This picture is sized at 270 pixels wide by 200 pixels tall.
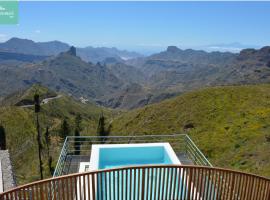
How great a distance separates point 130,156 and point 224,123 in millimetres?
19491

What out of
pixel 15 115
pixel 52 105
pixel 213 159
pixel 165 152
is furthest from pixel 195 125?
pixel 52 105

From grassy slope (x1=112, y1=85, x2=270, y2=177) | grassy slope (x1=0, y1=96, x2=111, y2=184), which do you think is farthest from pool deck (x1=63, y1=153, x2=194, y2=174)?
grassy slope (x1=0, y1=96, x2=111, y2=184)

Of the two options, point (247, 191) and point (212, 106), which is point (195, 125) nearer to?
point (212, 106)

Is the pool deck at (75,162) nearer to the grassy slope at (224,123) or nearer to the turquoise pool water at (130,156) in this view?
the turquoise pool water at (130,156)

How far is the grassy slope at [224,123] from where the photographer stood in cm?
2241

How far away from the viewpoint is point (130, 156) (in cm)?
1870

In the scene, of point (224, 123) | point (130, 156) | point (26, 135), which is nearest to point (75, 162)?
point (130, 156)

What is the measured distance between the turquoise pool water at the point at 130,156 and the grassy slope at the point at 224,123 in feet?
17.0

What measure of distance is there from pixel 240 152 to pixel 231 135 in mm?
6452

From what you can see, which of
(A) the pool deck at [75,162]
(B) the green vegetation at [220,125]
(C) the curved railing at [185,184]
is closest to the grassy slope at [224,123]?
(B) the green vegetation at [220,125]

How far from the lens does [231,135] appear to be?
29.7 meters

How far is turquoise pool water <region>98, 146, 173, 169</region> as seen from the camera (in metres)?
18.2

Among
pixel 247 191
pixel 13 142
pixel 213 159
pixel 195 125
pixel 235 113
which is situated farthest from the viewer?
pixel 13 142

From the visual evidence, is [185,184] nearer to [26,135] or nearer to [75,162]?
[75,162]
